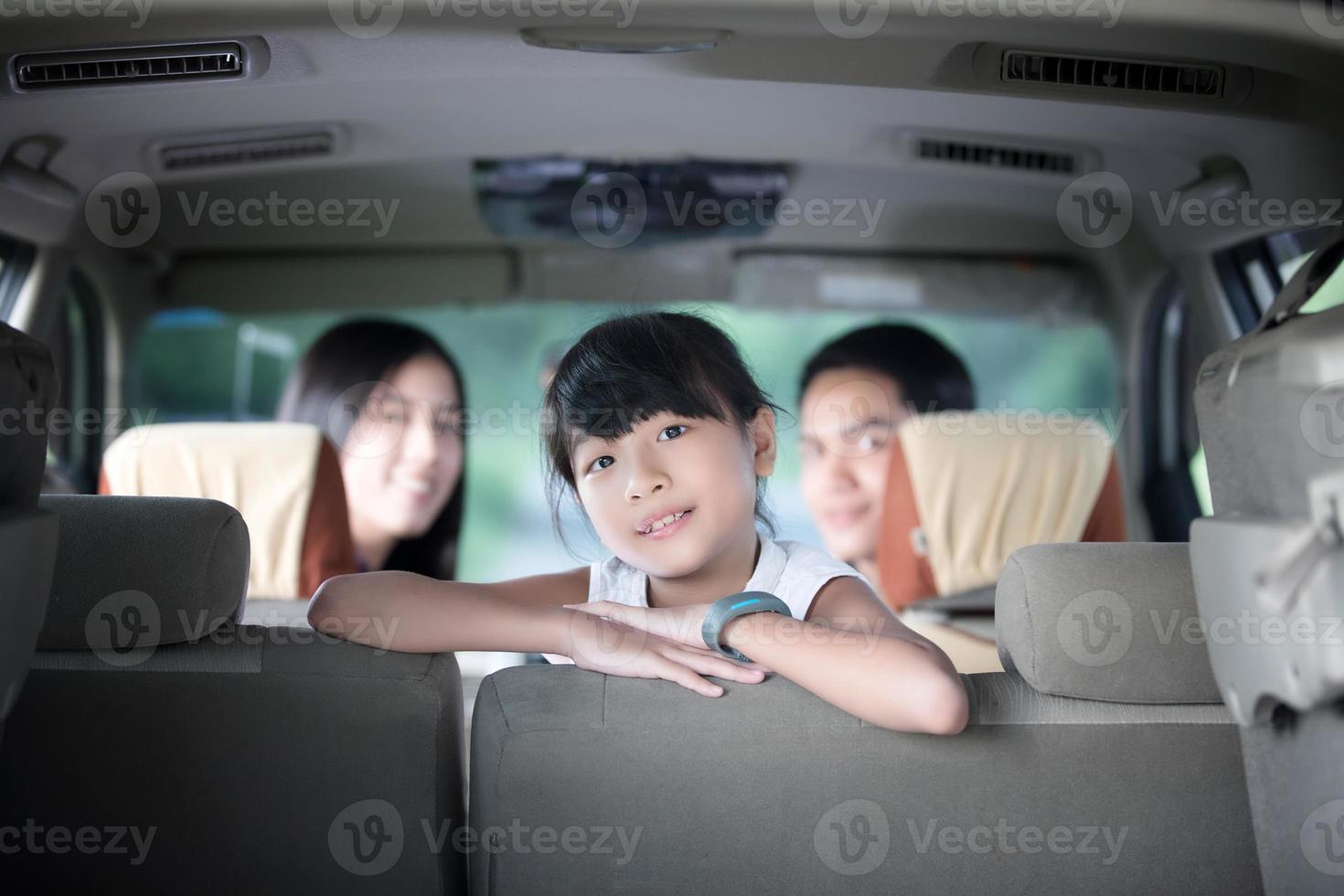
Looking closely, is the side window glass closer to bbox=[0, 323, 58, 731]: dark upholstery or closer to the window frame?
bbox=[0, 323, 58, 731]: dark upholstery

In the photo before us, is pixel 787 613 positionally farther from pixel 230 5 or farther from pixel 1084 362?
pixel 1084 362

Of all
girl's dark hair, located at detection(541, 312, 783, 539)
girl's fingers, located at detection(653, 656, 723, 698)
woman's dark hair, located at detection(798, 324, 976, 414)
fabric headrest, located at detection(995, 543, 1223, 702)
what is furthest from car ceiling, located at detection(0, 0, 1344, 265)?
girl's fingers, located at detection(653, 656, 723, 698)

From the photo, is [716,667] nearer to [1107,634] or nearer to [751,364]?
[1107,634]

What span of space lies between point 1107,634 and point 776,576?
24.7 inches

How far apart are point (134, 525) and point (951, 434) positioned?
7.20 feet

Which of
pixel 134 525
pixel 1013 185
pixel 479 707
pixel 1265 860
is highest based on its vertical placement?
pixel 1013 185

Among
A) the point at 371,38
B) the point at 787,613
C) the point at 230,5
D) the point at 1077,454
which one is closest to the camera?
the point at 787,613

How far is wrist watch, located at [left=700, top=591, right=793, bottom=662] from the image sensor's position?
55.4 inches

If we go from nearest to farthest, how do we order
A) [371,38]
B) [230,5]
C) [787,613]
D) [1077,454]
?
[787,613] < [230,5] < [371,38] < [1077,454]

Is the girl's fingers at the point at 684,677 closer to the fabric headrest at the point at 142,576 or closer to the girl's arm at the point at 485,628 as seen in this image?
the girl's arm at the point at 485,628

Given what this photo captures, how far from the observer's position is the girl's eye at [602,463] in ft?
5.73

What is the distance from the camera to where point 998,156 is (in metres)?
2.94

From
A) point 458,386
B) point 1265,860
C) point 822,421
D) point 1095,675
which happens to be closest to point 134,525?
point 1095,675

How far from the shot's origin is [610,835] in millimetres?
1281
